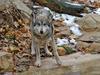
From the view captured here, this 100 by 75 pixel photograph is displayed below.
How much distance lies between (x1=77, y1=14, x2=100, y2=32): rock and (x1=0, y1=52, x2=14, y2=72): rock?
4.18m

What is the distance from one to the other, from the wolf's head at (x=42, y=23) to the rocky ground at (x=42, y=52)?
0.87 meters

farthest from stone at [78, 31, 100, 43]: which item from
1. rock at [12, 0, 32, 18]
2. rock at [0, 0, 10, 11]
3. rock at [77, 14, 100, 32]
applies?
rock at [0, 0, 10, 11]

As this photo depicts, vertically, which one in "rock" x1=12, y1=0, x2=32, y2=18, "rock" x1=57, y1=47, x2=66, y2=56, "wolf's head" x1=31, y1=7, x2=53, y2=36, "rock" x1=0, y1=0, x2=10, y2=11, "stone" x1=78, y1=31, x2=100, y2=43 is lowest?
"stone" x1=78, y1=31, x2=100, y2=43

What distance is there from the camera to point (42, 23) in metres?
8.91

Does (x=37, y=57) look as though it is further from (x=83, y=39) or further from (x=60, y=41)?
(x=83, y=39)

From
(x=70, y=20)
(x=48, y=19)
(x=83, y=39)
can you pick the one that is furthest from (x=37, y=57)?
(x=70, y=20)

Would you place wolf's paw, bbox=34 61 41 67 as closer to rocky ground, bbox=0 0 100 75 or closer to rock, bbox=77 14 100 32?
rocky ground, bbox=0 0 100 75

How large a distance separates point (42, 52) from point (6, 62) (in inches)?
57.5

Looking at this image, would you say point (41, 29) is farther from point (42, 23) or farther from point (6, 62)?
point (6, 62)

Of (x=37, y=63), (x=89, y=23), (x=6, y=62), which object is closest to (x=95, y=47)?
(x=37, y=63)

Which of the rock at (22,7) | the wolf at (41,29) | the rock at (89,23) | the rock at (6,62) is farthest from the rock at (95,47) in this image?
the rock at (6,62)

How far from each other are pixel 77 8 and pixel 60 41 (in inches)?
121

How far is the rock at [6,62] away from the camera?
8.85 metres

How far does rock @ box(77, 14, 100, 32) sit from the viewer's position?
12.6m
